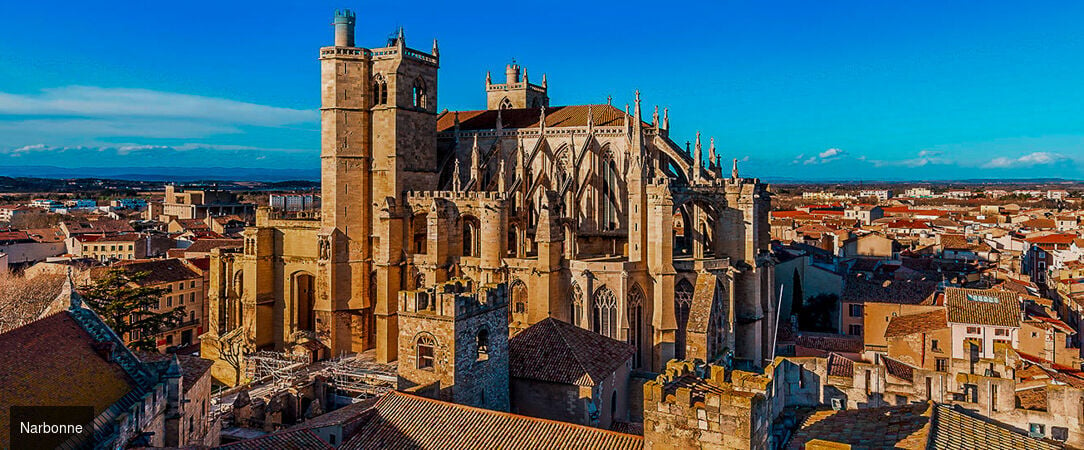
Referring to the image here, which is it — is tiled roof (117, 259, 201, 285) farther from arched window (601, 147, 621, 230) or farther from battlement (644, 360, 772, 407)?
battlement (644, 360, 772, 407)

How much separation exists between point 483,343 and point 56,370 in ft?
35.8

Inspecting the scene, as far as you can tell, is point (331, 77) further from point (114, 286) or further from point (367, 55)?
point (114, 286)

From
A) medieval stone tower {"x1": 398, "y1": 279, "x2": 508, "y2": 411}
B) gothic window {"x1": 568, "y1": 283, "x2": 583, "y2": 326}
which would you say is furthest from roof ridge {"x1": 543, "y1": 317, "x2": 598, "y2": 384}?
gothic window {"x1": 568, "y1": 283, "x2": 583, "y2": 326}

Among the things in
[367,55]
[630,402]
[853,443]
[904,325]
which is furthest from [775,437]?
[367,55]

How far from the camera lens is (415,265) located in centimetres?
→ 4141

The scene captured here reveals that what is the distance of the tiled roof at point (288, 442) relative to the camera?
57.8 ft

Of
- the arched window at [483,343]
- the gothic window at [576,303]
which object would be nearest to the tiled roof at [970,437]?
the arched window at [483,343]

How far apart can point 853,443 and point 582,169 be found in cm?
3098

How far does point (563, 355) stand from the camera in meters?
23.8

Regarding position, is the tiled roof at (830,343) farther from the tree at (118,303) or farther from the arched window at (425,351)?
the tree at (118,303)

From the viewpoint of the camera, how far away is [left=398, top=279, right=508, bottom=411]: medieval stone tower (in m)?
21.7

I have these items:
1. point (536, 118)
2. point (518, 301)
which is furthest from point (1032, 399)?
point (536, 118)

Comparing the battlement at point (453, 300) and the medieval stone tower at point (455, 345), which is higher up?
the battlement at point (453, 300)

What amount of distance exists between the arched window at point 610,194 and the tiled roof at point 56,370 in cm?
2894
